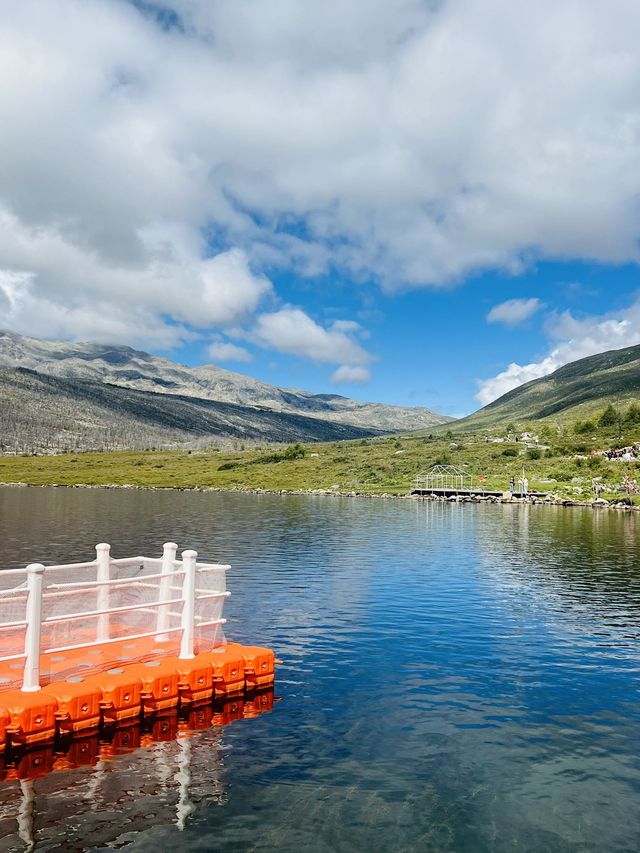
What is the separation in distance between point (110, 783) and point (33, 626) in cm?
436

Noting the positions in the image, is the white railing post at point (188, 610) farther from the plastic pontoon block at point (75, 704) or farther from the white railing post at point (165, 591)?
the plastic pontoon block at point (75, 704)

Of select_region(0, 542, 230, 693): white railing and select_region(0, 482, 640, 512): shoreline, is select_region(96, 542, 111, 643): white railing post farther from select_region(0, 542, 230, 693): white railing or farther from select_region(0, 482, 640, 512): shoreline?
select_region(0, 482, 640, 512): shoreline

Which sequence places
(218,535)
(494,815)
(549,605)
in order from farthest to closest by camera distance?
(218,535)
(549,605)
(494,815)

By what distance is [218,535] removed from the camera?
70438mm

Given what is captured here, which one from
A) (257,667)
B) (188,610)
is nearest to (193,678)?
(188,610)

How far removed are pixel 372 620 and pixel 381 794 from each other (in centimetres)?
1753

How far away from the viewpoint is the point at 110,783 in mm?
15664

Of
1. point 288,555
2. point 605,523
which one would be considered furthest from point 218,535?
point 605,523

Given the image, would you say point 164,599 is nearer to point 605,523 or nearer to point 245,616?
point 245,616

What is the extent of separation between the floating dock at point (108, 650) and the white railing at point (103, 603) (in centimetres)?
3

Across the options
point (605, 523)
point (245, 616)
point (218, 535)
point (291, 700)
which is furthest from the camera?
point (605, 523)

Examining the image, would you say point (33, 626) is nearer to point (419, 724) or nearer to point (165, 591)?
point (165, 591)

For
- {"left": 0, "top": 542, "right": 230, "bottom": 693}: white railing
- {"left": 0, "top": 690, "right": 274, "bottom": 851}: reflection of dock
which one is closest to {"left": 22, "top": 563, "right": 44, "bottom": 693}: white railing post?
{"left": 0, "top": 542, "right": 230, "bottom": 693}: white railing

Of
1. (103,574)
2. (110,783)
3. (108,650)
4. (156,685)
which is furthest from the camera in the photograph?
(103,574)
